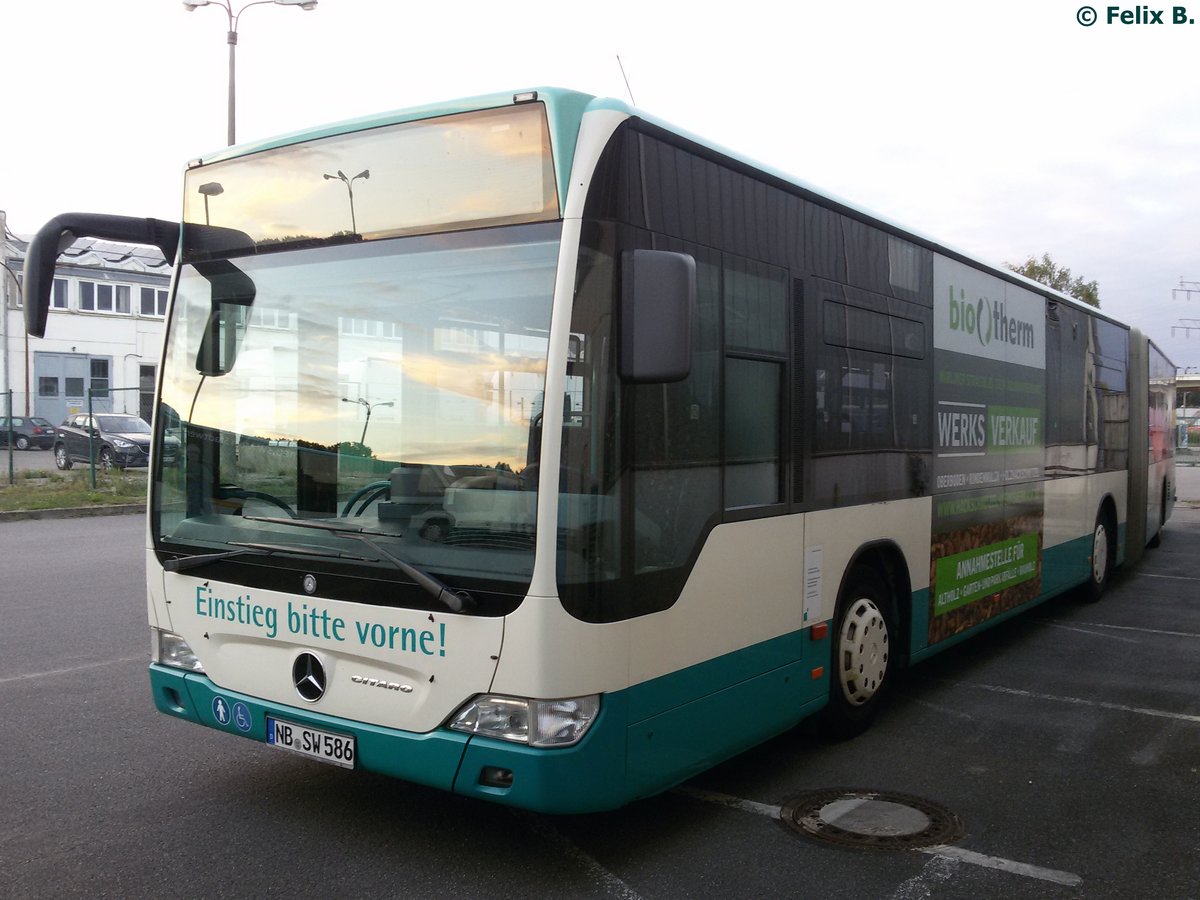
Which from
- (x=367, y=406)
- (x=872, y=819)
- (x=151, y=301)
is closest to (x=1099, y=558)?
(x=872, y=819)

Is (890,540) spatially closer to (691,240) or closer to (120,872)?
(691,240)

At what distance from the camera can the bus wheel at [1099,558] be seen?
10.8 metres

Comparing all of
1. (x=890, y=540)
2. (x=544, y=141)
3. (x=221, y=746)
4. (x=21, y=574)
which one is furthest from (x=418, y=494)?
(x=21, y=574)

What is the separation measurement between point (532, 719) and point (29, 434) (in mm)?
43604

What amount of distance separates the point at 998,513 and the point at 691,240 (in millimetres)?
4481

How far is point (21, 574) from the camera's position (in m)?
11.5

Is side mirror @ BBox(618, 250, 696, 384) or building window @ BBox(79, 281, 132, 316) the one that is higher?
building window @ BBox(79, 281, 132, 316)

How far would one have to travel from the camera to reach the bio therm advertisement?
702 cm

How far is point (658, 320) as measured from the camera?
12.6 feet

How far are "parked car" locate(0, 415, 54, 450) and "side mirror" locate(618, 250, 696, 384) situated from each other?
140ft

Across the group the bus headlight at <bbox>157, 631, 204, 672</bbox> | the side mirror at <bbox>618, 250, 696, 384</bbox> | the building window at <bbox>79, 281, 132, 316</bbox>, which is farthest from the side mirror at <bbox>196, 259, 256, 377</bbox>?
the building window at <bbox>79, 281, 132, 316</bbox>

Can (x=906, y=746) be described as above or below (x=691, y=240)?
below

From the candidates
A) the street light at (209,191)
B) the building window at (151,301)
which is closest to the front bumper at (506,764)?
the street light at (209,191)

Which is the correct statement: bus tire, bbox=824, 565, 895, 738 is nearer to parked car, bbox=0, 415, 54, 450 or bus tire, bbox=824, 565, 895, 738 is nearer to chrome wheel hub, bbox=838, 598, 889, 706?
chrome wheel hub, bbox=838, 598, 889, 706
